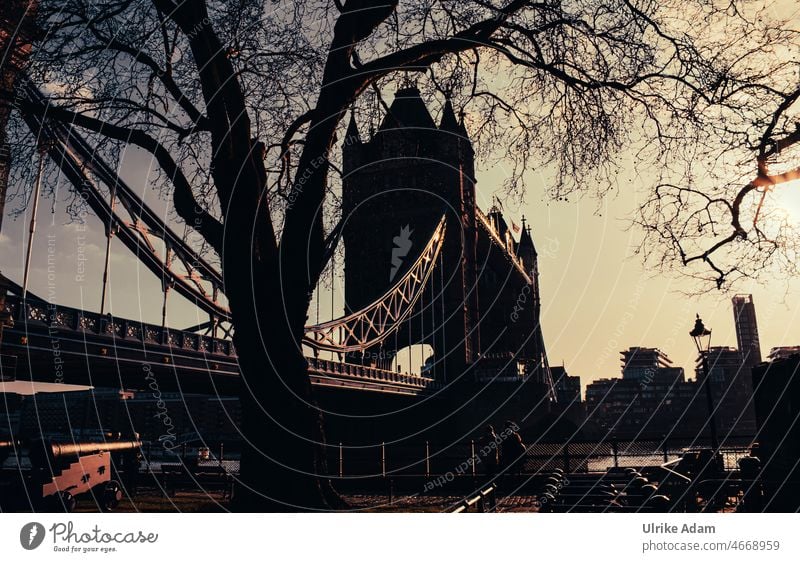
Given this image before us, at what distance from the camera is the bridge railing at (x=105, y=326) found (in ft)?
56.6

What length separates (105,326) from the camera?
21.7 metres

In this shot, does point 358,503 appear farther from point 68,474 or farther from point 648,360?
point 648,360

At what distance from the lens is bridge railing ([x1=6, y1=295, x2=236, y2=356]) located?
1725 cm

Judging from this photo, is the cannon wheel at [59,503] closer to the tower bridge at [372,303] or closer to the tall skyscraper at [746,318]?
the tower bridge at [372,303]

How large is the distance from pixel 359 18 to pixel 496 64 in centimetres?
225

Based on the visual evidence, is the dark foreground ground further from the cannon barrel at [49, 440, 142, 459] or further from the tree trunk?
the tree trunk

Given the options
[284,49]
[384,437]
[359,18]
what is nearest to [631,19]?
[359,18]

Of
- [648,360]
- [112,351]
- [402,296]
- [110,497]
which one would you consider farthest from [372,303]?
[648,360]

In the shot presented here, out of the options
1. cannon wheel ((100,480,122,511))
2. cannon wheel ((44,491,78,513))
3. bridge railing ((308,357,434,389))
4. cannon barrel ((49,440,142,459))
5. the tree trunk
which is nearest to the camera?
the tree trunk

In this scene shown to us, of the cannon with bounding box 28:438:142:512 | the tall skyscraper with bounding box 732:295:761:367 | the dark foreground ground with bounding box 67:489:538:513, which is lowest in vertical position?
the dark foreground ground with bounding box 67:489:538:513

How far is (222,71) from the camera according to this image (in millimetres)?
6887

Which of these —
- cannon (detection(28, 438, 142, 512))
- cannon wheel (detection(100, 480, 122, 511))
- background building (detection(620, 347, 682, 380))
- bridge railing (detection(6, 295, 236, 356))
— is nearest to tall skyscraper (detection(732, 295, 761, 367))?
background building (detection(620, 347, 682, 380))

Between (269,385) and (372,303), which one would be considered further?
(372,303)

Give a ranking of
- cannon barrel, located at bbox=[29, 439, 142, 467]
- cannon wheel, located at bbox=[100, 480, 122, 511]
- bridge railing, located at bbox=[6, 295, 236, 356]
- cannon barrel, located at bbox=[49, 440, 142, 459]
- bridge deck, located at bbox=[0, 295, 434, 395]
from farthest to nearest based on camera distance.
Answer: bridge deck, located at bbox=[0, 295, 434, 395] → bridge railing, located at bbox=[6, 295, 236, 356] → cannon wheel, located at bbox=[100, 480, 122, 511] → cannon barrel, located at bbox=[49, 440, 142, 459] → cannon barrel, located at bbox=[29, 439, 142, 467]
